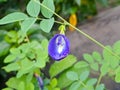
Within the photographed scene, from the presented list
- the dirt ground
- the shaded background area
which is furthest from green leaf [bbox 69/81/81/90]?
the dirt ground

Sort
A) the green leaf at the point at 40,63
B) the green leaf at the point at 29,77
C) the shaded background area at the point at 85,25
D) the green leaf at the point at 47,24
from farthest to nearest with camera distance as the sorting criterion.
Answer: the shaded background area at the point at 85,25, the green leaf at the point at 29,77, the green leaf at the point at 40,63, the green leaf at the point at 47,24

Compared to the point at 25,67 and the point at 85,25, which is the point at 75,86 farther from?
the point at 85,25

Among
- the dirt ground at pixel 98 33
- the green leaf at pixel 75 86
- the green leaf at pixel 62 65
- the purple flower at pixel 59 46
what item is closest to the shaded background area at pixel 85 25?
the dirt ground at pixel 98 33

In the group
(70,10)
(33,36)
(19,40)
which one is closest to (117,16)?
(70,10)

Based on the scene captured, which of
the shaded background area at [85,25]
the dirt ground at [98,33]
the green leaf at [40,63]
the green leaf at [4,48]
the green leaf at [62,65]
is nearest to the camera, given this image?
the green leaf at [40,63]

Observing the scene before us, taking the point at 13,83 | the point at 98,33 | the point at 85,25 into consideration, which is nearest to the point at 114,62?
the point at 13,83

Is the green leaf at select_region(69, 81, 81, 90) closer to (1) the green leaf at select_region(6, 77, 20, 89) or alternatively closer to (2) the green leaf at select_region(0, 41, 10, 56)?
(1) the green leaf at select_region(6, 77, 20, 89)

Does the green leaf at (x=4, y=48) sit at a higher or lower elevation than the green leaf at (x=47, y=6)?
lower

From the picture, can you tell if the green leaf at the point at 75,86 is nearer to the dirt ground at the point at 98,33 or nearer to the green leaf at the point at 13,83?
the green leaf at the point at 13,83
